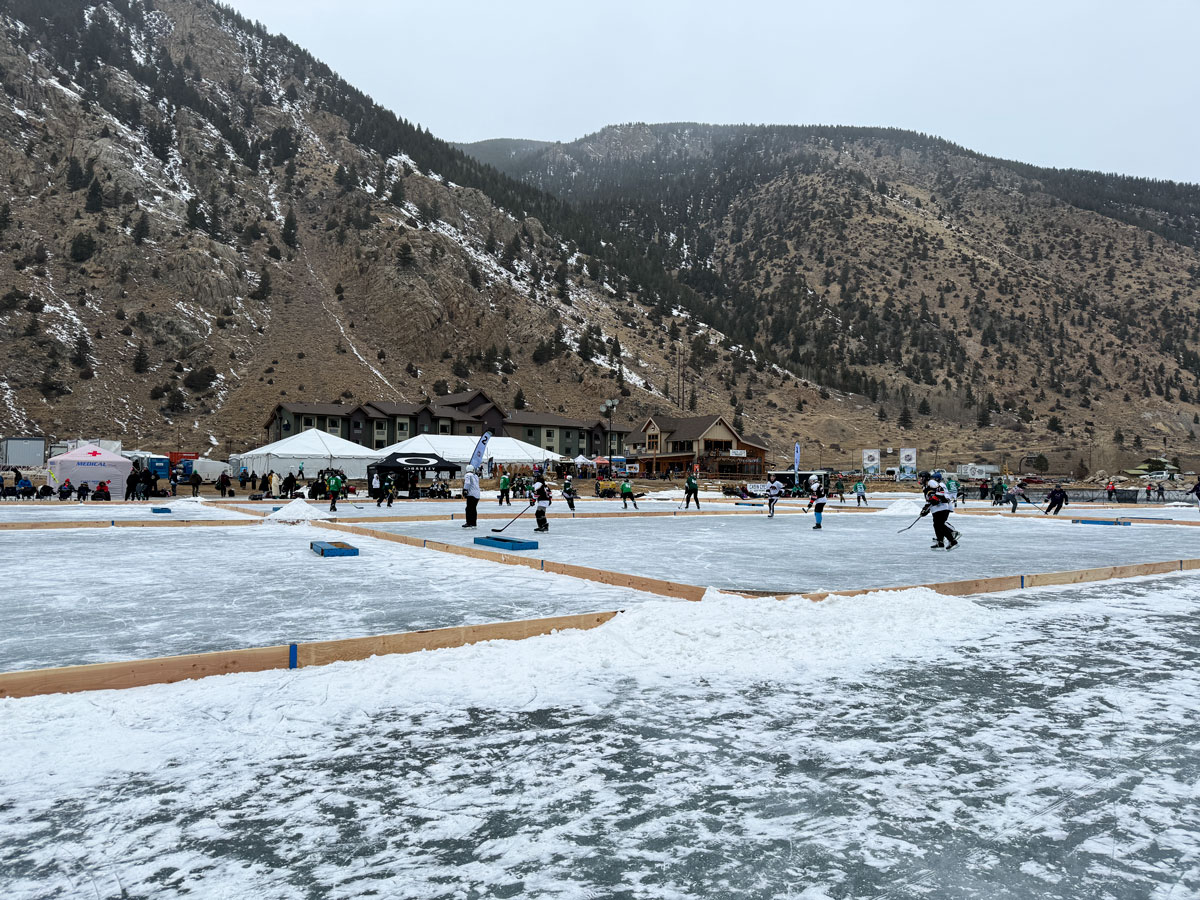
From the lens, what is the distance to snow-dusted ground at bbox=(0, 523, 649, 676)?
696cm

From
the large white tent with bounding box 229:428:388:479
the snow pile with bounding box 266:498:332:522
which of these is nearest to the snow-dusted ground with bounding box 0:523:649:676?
the snow pile with bounding box 266:498:332:522

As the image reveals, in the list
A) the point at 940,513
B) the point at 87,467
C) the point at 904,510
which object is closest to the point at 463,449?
the point at 87,467

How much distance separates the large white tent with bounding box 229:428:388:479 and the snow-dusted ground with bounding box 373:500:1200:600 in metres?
26.7

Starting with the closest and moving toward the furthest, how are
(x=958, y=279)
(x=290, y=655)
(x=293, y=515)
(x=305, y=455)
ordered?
(x=290, y=655), (x=293, y=515), (x=305, y=455), (x=958, y=279)

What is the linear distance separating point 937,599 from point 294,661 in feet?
23.8

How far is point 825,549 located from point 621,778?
44.0 ft

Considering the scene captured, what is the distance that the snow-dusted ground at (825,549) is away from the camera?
12.0 metres

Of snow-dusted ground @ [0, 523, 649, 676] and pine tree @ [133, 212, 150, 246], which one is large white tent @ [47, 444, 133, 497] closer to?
snow-dusted ground @ [0, 523, 649, 676]

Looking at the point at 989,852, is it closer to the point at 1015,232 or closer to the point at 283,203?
the point at 283,203

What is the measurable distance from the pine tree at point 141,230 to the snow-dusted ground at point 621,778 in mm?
97096

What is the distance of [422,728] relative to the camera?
495cm

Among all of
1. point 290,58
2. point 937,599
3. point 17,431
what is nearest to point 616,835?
point 937,599

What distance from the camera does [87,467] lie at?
125ft

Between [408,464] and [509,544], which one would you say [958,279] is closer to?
[408,464]
